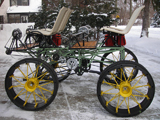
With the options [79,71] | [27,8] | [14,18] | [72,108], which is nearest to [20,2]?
[27,8]

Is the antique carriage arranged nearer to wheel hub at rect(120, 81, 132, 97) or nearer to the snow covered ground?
wheel hub at rect(120, 81, 132, 97)

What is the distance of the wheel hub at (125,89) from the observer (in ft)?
9.70

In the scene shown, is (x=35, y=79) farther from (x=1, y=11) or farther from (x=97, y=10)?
(x=1, y=11)

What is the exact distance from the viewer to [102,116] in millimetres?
3014

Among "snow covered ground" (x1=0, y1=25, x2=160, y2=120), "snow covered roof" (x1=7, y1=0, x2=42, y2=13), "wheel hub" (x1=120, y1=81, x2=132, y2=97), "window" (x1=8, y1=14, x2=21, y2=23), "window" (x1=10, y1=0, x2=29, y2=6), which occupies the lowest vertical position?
"snow covered ground" (x1=0, y1=25, x2=160, y2=120)

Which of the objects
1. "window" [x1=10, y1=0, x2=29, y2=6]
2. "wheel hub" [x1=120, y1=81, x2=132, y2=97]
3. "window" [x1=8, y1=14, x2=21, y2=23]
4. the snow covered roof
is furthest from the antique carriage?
"window" [x1=8, y1=14, x2=21, y2=23]

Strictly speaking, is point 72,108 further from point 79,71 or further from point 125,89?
point 125,89

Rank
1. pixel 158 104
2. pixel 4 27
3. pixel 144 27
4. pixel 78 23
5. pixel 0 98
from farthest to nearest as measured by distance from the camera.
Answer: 1. pixel 144 27
2. pixel 78 23
3. pixel 4 27
4. pixel 0 98
5. pixel 158 104

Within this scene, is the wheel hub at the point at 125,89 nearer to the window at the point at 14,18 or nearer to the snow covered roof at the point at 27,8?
the snow covered roof at the point at 27,8

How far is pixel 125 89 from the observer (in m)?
3.01

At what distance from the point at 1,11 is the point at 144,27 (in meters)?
14.2

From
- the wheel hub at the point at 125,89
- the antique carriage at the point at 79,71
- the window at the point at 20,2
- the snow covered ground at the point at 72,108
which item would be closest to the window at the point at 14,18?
the window at the point at 20,2

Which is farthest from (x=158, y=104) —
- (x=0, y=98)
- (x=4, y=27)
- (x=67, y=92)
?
(x=4, y=27)

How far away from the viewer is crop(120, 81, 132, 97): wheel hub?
9.70 ft
